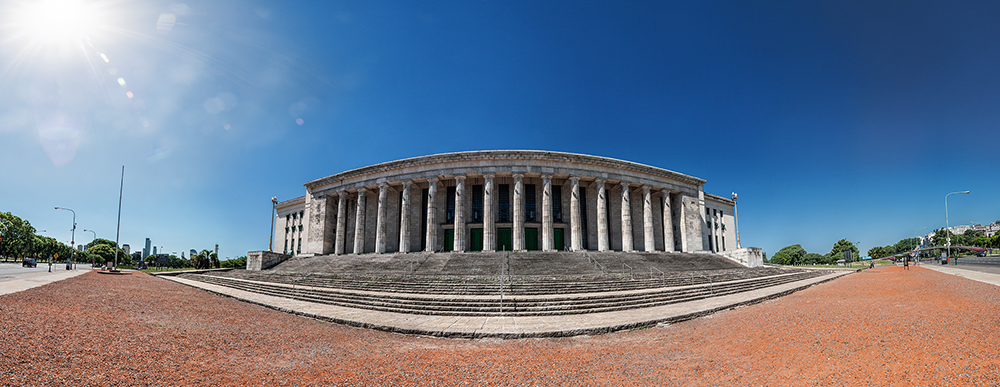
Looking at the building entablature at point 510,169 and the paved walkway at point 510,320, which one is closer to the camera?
the paved walkway at point 510,320

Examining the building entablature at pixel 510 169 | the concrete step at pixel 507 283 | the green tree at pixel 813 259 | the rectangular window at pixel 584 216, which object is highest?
the building entablature at pixel 510 169

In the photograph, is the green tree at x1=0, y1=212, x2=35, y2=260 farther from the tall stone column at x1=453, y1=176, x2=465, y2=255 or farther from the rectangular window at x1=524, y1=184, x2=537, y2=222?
the rectangular window at x1=524, y1=184, x2=537, y2=222

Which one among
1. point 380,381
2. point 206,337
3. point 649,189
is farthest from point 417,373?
point 649,189

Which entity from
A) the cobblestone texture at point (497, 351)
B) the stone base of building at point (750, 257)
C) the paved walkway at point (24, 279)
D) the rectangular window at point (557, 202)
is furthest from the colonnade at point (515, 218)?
the cobblestone texture at point (497, 351)

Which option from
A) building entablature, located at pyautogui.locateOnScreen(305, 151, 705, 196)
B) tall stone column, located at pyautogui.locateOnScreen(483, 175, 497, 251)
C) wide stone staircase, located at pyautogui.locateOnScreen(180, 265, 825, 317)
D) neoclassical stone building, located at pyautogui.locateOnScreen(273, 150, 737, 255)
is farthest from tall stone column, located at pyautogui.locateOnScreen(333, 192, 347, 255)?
tall stone column, located at pyautogui.locateOnScreen(483, 175, 497, 251)

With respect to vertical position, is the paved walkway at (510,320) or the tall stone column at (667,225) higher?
the tall stone column at (667,225)

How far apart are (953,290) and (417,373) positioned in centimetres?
2040

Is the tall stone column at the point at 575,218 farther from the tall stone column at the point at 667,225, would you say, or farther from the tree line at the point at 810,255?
the tree line at the point at 810,255

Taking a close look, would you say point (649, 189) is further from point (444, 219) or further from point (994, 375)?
point (994, 375)

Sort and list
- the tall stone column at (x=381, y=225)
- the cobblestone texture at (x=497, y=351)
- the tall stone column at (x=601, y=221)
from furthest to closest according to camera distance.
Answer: the tall stone column at (x=381, y=225) < the tall stone column at (x=601, y=221) < the cobblestone texture at (x=497, y=351)

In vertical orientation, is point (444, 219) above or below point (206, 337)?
above

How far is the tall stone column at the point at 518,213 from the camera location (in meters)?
33.5

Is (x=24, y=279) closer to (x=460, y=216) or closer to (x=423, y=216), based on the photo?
(x=460, y=216)

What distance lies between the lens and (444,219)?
38.5 m
